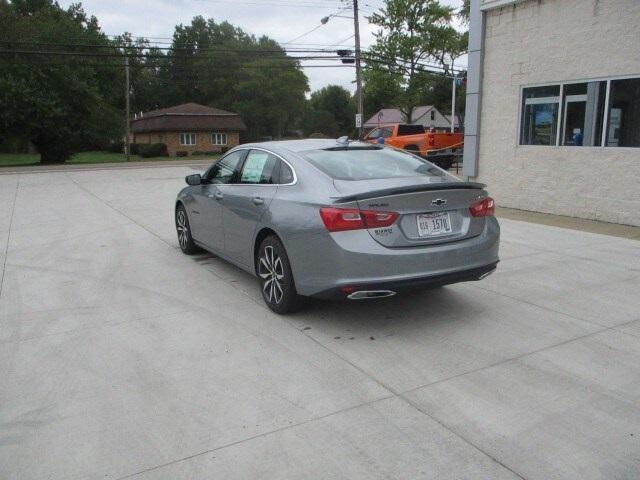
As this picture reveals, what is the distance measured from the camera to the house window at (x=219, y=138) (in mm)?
57775

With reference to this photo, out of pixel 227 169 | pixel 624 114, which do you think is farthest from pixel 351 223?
pixel 624 114

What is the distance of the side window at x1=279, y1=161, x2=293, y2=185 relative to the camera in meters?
5.08

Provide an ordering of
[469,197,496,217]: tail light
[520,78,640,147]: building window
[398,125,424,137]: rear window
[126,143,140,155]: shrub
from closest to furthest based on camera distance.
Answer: [469,197,496,217]: tail light < [520,78,640,147]: building window < [398,125,424,137]: rear window < [126,143,140,155]: shrub

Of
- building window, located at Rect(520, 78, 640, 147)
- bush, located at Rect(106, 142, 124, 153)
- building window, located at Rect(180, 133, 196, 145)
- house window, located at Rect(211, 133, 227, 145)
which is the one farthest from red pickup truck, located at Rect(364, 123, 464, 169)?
bush, located at Rect(106, 142, 124, 153)

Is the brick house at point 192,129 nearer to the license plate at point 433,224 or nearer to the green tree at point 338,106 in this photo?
the green tree at point 338,106

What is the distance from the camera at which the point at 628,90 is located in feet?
31.9

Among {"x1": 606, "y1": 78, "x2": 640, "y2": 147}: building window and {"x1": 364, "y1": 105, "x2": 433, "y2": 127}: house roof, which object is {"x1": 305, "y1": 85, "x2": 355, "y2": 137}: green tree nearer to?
{"x1": 364, "y1": 105, "x2": 433, "y2": 127}: house roof

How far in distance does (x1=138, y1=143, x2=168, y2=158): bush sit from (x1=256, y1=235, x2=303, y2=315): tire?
1977 inches

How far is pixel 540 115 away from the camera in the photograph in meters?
11.3

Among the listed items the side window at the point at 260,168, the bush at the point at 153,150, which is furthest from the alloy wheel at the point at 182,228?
the bush at the point at 153,150

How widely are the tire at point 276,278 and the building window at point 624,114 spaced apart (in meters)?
7.69

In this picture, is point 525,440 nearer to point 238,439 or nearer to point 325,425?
point 325,425

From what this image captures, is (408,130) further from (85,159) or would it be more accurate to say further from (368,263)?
(85,159)

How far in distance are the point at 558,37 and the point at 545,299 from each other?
7114 mm
